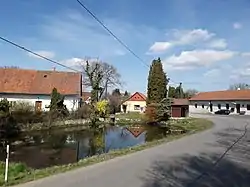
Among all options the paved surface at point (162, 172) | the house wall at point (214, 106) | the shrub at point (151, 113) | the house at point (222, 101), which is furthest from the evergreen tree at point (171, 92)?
the paved surface at point (162, 172)

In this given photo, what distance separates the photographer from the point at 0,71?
167ft

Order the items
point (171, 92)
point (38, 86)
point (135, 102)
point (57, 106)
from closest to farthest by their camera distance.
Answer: point (57, 106)
point (38, 86)
point (135, 102)
point (171, 92)

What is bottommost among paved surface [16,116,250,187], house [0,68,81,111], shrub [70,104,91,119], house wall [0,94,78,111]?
paved surface [16,116,250,187]

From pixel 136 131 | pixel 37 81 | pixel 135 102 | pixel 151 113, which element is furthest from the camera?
pixel 135 102

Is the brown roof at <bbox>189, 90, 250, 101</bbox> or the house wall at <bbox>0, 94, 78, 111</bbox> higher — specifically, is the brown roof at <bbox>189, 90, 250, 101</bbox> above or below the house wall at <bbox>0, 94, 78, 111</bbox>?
above

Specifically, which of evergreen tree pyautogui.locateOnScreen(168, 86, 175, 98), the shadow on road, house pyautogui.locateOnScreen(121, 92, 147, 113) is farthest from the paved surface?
evergreen tree pyautogui.locateOnScreen(168, 86, 175, 98)

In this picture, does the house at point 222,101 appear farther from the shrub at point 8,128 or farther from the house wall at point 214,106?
the shrub at point 8,128

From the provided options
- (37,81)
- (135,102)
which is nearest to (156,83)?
(37,81)

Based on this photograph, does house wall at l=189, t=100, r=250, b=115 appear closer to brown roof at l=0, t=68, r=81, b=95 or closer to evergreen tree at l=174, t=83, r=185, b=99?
evergreen tree at l=174, t=83, r=185, b=99

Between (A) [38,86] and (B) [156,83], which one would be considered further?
(B) [156,83]

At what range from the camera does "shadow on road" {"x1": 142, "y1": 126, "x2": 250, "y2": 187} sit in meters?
9.68

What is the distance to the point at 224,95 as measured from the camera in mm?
82500

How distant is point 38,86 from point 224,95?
1859 inches

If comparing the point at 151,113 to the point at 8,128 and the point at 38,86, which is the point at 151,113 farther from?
the point at 8,128
